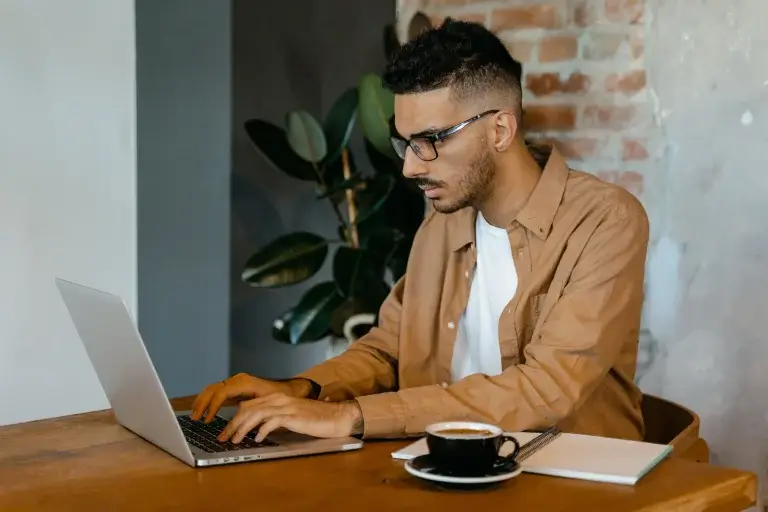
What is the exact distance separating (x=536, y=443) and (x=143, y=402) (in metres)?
0.57

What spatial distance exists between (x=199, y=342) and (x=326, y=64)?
0.98m

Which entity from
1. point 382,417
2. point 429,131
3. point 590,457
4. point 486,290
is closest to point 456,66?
point 429,131

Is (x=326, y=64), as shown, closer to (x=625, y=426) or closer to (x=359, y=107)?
(x=359, y=107)

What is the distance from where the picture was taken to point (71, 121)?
10.6 feet

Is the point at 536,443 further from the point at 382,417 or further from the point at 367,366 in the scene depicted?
the point at 367,366

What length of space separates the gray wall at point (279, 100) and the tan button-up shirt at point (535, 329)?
114 cm

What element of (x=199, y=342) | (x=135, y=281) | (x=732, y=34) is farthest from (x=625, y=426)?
(x=135, y=281)

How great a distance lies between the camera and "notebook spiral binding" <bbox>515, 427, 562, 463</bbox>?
1435mm

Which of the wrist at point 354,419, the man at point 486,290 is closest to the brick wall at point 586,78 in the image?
the man at point 486,290

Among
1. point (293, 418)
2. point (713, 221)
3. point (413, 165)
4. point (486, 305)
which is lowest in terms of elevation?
point (293, 418)

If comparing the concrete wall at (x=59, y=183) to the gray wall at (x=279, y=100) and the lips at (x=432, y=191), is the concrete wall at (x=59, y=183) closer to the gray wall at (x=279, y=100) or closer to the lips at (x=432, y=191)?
the gray wall at (x=279, y=100)

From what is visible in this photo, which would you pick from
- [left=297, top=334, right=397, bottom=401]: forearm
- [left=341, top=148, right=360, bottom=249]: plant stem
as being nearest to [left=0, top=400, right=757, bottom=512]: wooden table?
[left=297, top=334, right=397, bottom=401]: forearm

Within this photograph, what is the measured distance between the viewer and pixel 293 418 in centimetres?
154

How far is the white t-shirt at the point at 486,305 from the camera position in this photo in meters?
2.01
